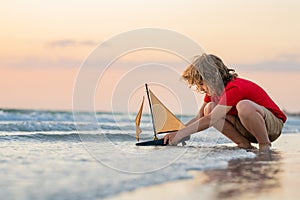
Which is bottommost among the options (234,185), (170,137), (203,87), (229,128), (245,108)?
(234,185)

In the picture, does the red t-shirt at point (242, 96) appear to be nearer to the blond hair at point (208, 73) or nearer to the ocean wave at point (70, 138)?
the blond hair at point (208, 73)

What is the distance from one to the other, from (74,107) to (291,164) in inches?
79.5

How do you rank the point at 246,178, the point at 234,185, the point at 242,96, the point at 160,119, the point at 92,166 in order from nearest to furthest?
the point at 234,185 → the point at 246,178 → the point at 92,166 → the point at 242,96 → the point at 160,119

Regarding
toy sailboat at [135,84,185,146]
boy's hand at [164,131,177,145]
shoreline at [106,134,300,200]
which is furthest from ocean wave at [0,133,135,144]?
shoreline at [106,134,300,200]

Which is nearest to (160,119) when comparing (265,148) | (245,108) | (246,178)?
(245,108)

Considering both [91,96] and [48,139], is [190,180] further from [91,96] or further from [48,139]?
[48,139]

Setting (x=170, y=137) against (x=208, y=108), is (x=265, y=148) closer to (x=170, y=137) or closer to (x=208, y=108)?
(x=208, y=108)

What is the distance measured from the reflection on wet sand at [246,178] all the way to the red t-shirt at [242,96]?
87 cm

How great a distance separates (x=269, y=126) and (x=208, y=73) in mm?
843

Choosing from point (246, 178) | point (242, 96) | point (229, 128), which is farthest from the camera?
point (229, 128)

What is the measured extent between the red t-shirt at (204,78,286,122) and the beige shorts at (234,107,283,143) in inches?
3.3

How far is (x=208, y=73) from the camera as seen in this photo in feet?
19.5

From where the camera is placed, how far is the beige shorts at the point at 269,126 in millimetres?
6029

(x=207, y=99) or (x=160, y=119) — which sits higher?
(x=207, y=99)
